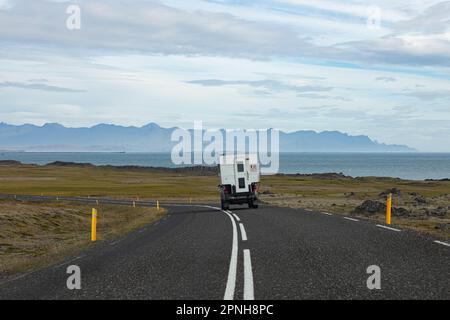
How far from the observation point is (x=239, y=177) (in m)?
36.0

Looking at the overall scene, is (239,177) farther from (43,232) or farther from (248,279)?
Result: (248,279)

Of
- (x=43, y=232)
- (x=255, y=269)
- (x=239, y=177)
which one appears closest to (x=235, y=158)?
(x=239, y=177)

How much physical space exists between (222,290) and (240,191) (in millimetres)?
27771

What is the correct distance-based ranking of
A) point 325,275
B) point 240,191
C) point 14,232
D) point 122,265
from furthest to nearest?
point 240,191, point 14,232, point 122,265, point 325,275

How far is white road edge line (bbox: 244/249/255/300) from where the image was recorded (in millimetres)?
8328

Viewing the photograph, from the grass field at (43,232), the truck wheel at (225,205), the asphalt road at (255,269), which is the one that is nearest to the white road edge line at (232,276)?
the asphalt road at (255,269)

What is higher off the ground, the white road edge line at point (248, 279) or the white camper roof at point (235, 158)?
the white camper roof at point (235, 158)

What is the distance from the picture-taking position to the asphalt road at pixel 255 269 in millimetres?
8633

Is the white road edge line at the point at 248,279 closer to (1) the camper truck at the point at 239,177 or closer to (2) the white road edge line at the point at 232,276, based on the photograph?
(2) the white road edge line at the point at 232,276
